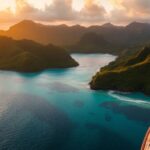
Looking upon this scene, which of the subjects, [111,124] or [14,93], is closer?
[111,124]

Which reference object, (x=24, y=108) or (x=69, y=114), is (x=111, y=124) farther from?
(x=24, y=108)

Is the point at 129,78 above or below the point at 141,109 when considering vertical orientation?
above

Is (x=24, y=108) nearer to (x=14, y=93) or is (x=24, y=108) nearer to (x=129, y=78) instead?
(x=14, y=93)

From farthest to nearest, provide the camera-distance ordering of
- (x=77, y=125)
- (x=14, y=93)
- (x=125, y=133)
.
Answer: (x=14, y=93), (x=77, y=125), (x=125, y=133)

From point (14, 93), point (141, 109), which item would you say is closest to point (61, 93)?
point (14, 93)

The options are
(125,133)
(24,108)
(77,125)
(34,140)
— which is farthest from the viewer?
(24,108)

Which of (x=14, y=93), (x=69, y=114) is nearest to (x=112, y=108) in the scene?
(x=69, y=114)
